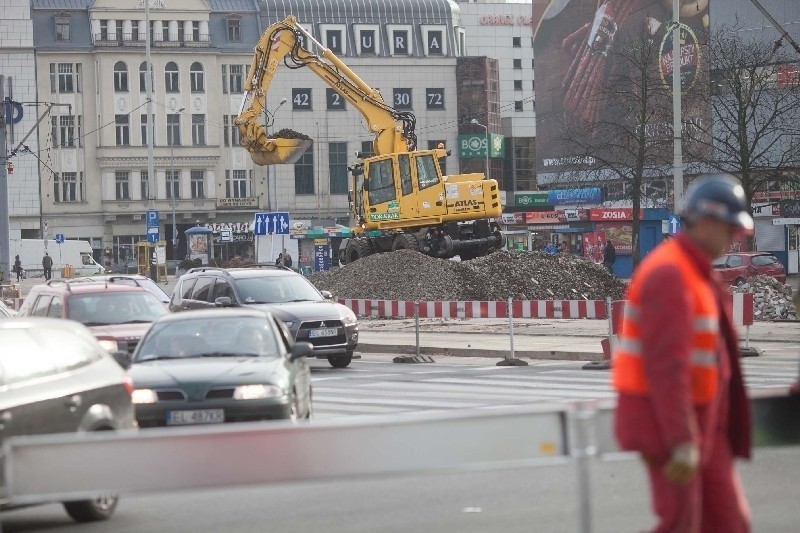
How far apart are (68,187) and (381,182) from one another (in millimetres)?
61088

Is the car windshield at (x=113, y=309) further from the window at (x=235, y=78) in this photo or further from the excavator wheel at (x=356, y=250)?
the window at (x=235, y=78)

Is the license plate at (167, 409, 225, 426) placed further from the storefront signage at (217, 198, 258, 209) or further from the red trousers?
the storefront signage at (217, 198, 258, 209)

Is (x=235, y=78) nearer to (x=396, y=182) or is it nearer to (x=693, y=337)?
(x=396, y=182)

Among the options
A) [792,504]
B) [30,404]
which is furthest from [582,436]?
[30,404]

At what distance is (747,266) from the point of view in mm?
50469

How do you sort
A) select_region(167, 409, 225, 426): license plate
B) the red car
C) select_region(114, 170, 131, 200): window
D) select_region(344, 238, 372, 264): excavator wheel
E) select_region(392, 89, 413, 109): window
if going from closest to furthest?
select_region(167, 409, 225, 426): license plate
select_region(344, 238, 372, 264): excavator wheel
the red car
select_region(114, 170, 131, 200): window
select_region(392, 89, 413, 109): window

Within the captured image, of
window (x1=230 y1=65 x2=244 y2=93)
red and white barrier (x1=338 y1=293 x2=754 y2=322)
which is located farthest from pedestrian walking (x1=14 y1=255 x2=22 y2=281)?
red and white barrier (x1=338 y1=293 x2=754 y2=322)

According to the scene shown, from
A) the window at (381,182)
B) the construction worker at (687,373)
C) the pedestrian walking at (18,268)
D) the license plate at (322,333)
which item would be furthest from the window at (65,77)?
the construction worker at (687,373)

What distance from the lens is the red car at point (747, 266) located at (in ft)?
165

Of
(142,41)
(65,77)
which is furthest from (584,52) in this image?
(65,77)

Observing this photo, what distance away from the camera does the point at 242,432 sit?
5965mm

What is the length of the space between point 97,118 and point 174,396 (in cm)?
9117

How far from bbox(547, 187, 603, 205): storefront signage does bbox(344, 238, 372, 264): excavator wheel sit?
128 ft

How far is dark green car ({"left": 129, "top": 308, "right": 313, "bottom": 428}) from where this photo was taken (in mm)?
12781
